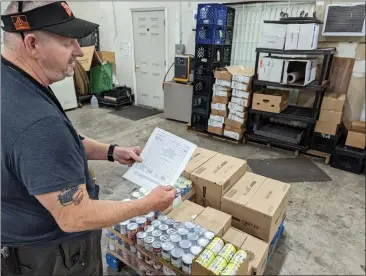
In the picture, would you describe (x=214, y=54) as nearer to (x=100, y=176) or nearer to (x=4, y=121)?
(x=100, y=176)

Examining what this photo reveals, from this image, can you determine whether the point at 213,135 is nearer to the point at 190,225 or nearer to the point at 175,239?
the point at 190,225

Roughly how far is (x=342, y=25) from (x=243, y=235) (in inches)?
121

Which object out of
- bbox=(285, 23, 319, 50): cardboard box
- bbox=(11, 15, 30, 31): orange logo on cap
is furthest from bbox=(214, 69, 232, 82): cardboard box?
bbox=(11, 15, 30, 31): orange logo on cap

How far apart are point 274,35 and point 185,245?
9.42 feet

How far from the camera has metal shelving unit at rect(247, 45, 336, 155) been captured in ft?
10.2

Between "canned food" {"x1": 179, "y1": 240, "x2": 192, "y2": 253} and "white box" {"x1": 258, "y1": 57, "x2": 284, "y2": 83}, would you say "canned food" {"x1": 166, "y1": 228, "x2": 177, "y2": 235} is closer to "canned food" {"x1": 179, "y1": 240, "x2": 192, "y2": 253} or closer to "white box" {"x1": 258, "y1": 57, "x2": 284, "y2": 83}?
"canned food" {"x1": 179, "y1": 240, "x2": 192, "y2": 253}

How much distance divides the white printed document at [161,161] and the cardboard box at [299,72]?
2513mm

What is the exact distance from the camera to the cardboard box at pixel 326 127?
129 inches

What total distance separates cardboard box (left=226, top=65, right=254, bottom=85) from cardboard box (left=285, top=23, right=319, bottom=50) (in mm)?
676

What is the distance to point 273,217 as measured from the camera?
5.18 ft

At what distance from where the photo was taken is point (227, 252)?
120 cm

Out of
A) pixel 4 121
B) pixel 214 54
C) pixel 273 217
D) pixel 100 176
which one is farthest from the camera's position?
pixel 214 54

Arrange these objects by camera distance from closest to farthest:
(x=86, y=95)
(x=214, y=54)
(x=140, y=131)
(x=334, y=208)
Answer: (x=334, y=208), (x=214, y=54), (x=140, y=131), (x=86, y=95)

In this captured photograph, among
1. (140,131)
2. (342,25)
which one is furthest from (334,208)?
(140,131)
